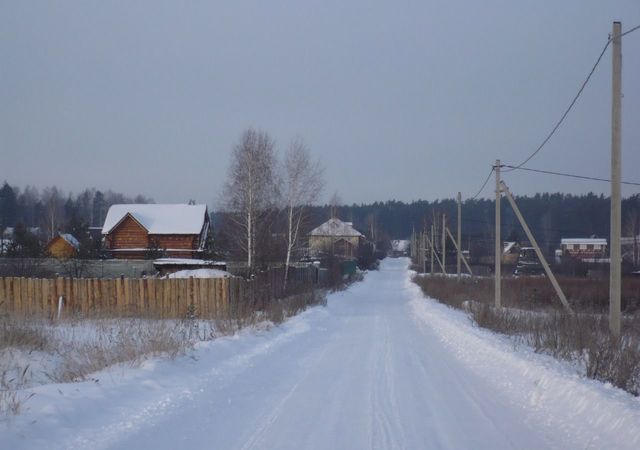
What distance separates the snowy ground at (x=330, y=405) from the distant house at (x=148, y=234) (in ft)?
124

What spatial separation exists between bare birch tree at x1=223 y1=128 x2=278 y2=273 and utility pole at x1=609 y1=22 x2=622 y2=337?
83.6 feet

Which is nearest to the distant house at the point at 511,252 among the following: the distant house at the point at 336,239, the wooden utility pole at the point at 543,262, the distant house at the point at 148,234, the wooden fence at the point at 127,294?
the distant house at the point at 336,239

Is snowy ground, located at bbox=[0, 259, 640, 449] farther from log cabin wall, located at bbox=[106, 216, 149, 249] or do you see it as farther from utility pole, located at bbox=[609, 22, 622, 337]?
log cabin wall, located at bbox=[106, 216, 149, 249]

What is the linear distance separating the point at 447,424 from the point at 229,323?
9.88 metres

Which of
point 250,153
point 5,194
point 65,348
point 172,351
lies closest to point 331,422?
point 172,351

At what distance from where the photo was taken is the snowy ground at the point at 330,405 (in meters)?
6.56

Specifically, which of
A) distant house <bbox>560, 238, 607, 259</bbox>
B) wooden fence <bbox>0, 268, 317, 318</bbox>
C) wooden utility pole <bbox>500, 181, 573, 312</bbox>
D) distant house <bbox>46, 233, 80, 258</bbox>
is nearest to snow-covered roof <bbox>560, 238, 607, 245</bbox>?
distant house <bbox>560, 238, 607, 259</bbox>

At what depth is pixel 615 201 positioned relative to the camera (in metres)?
12.0

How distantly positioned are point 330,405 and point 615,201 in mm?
7436

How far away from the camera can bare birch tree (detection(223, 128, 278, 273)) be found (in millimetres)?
36281

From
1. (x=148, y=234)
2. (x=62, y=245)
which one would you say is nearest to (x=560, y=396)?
(x=148, y=234)

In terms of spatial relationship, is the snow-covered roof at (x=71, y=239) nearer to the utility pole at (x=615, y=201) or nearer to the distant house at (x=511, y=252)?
the utility pole at (x=615, y=201)

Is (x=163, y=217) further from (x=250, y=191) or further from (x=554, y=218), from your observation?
(x=554, y=218)

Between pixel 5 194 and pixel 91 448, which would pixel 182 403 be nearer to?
pixel 91 448
